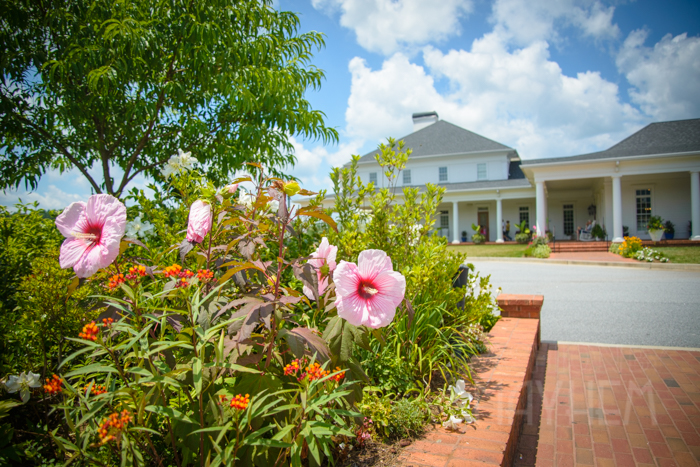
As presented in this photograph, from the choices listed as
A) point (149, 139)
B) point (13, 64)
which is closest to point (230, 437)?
point (149, 139)

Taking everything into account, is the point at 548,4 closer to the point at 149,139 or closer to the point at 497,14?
the point at 497,14

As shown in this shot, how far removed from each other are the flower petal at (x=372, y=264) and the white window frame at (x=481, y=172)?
88.0 ft

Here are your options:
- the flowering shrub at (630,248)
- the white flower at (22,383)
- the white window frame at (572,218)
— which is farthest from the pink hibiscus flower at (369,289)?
the white window frame at (572,218)

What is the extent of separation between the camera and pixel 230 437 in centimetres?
119

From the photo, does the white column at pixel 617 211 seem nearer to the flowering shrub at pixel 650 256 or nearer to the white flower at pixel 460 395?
the flowering shrub at pixel 650 256

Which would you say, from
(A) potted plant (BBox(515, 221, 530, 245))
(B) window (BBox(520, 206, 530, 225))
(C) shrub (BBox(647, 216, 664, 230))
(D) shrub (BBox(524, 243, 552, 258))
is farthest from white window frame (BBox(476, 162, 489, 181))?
(D) shrub (BBox(524, 243, 552, 258))

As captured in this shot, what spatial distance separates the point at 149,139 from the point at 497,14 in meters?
5.59

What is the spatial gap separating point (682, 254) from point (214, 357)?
17456mm

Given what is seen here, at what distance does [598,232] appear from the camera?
66.7 feet

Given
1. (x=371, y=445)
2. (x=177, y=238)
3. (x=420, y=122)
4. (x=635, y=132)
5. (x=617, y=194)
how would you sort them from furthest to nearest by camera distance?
(x=420, y=122) → (x=635, y=132) → (x=617, y=194) → (x=177, y=238) → (x=371, y=445)

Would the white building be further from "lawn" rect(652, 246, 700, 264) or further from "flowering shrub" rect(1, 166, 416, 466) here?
"flowering shrub" rect(1, 166, 416, 466)

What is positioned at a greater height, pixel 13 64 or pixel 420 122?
pixel 420 122

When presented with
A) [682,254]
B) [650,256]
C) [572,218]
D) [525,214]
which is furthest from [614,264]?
[572,218]

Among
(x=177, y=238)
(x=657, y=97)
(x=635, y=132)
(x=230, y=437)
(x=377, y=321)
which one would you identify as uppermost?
(x=635, y=132)
